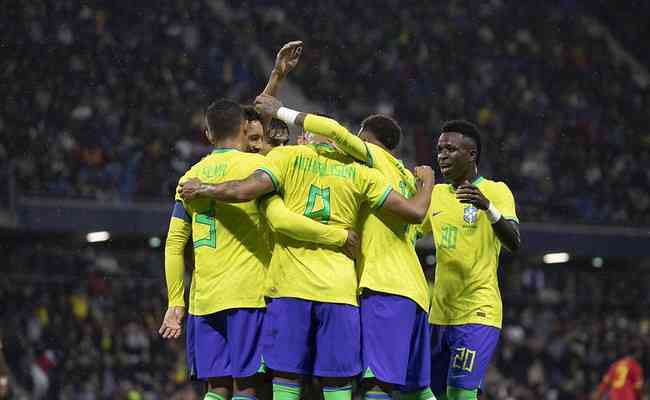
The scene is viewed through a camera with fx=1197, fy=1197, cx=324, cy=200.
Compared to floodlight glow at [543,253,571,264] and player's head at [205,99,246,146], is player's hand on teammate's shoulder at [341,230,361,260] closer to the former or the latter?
player's head at [205,99,246,146]

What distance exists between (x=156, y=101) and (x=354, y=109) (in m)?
4.86

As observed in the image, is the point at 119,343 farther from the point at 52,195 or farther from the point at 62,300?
the point at 52,195

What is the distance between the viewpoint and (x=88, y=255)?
2034 centimetres

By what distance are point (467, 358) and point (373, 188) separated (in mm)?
1544

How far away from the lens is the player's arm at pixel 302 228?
6.83 metres

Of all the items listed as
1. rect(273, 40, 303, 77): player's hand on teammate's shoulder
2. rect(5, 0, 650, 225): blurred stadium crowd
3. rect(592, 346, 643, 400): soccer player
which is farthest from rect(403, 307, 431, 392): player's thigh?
rect(5, 0, 650, 225): blurred stadium crowd

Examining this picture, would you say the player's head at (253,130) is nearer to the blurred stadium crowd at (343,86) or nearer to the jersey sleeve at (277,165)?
the jersey sleeve at (277,165)

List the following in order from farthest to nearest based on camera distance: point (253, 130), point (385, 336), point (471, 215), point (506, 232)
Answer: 1. point (471, 215)
2. point (253, 130)
3. point (506, 232)
4. point (385, 336)

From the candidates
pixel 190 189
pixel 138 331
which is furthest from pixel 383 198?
pixel 138 331

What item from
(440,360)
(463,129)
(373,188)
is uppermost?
(463,129)

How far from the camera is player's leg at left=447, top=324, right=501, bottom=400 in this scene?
7895 mm

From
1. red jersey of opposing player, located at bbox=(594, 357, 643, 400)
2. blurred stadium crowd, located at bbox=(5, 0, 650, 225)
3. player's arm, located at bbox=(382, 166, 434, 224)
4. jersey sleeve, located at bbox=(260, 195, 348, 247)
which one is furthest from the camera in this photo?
blurred stadium crowd, located at bbox=(5, 0, 650, 225)

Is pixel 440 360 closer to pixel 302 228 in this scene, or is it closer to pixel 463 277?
pixel 463 277

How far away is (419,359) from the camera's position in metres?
7.37
